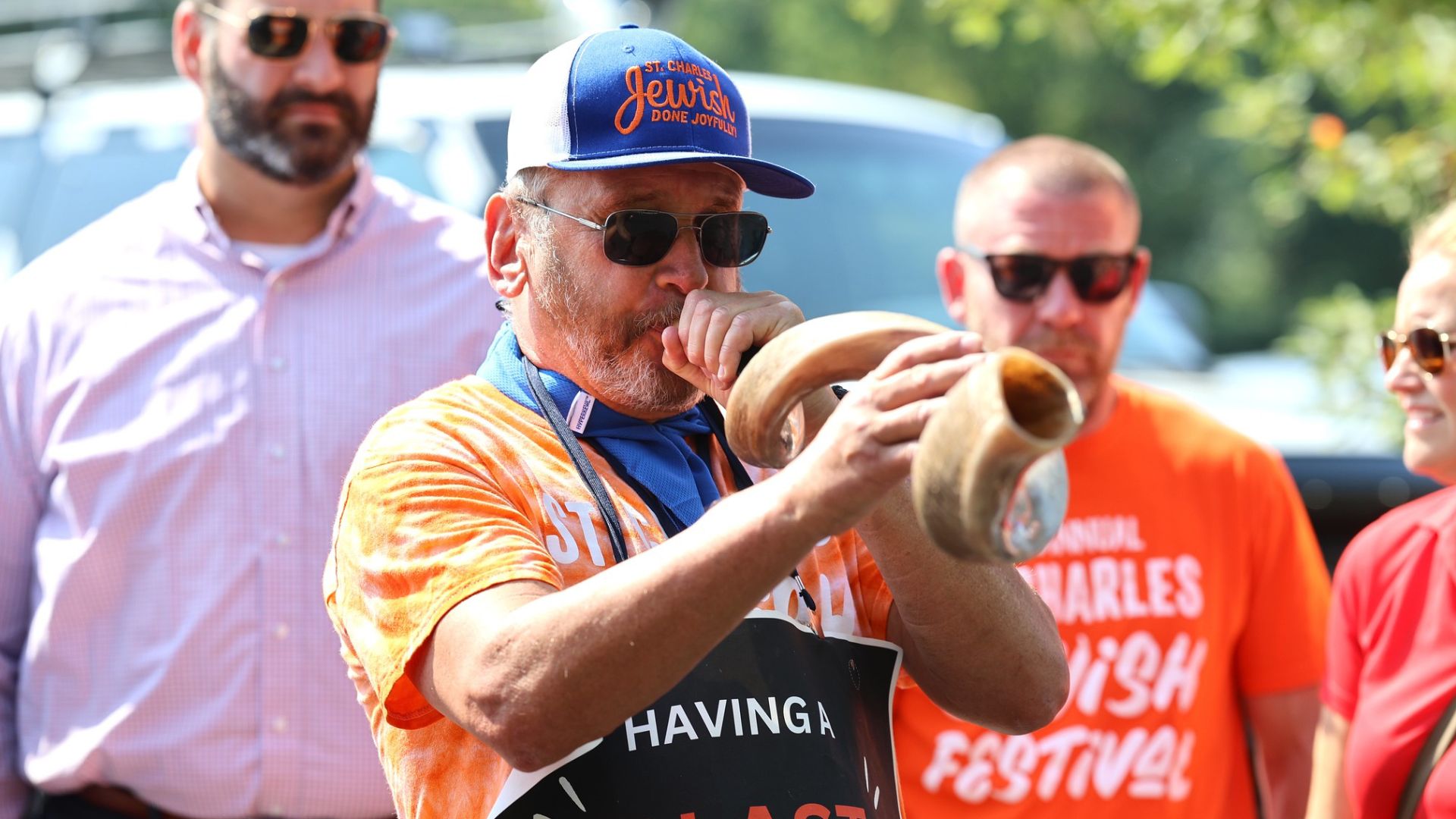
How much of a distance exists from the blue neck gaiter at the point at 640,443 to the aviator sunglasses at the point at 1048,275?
1630 millimetres

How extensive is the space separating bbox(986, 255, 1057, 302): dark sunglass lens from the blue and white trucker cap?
5.16 ft

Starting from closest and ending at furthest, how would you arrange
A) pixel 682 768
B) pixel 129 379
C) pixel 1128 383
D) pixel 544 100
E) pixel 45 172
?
pixel 682 768, pixel 544 100, pixel 129 379, pixel 1128 383, pixel 45 172

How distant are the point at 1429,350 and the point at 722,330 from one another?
1678mm

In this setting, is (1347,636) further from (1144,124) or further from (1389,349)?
(1144,124)

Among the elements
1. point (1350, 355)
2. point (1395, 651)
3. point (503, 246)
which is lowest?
point (1350, 355)

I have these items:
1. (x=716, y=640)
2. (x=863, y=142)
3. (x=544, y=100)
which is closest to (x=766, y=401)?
(x=716, y=640)

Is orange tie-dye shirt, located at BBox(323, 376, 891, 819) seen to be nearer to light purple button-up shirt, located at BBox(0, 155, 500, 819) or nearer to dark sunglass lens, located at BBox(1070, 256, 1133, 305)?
light purple button-up shirt, located at BBox(0, 155, 500, 819)

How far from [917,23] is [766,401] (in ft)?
48.3

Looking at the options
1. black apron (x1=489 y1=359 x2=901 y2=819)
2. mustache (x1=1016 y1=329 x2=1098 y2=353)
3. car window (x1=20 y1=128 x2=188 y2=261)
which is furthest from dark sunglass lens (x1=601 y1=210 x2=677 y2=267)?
car window (x1=20 y1=128 x2=188 y2=261)

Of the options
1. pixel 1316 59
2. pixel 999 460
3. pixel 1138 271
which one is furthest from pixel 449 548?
pixel 1316 59

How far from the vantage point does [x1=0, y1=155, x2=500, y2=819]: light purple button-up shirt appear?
333 centimetres

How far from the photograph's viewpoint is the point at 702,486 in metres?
2.46

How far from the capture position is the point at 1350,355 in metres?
6.82

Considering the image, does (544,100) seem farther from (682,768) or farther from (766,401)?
(682,768)
